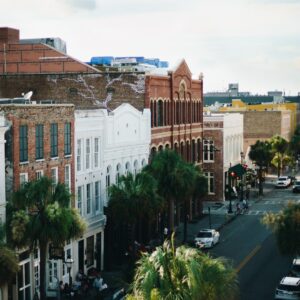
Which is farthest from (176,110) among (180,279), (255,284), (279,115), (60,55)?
(279,115)

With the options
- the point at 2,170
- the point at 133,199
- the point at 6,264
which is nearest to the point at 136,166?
the point at 133,199

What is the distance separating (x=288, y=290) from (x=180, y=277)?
65.7 feet

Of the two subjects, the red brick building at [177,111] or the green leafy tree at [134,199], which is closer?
the green leafy tree at [134,199]

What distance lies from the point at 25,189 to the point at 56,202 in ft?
5.38

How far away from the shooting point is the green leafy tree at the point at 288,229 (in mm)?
40844

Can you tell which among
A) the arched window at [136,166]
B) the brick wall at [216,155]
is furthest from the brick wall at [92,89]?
the brick wall at [216,155]

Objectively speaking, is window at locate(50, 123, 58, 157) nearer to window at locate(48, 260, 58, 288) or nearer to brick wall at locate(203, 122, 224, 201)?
window at locate(48, 260, 58, 288)

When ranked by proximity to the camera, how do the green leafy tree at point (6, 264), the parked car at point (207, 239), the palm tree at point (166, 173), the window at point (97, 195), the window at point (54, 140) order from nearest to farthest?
the green leafy tree at point (6, 264), the window at point (54, 140), the window at point (97, 195), the palm tree at point (166, 173), the parked car at point (207, 239)

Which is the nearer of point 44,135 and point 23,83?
point 44,135

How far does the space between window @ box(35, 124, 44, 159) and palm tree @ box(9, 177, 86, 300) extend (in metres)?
5.79

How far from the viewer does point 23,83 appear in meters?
62.9

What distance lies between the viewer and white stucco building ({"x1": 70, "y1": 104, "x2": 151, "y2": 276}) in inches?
1876

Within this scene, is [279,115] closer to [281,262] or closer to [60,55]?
[60,55]

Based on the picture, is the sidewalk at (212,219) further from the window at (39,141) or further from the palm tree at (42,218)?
the palm tree at (42,218)
